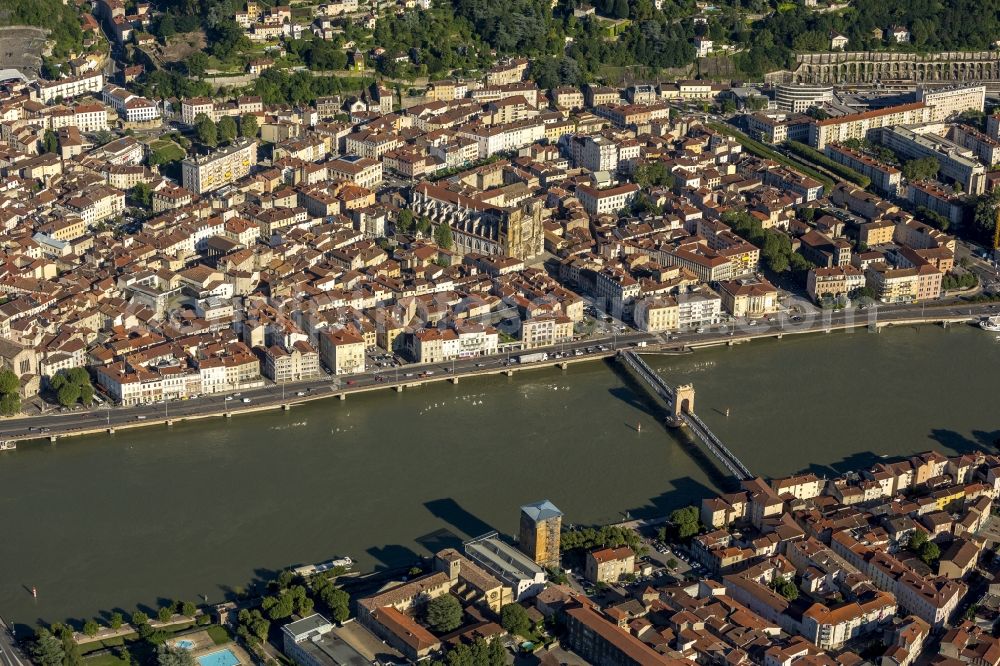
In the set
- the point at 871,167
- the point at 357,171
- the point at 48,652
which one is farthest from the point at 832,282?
the point at 48,652

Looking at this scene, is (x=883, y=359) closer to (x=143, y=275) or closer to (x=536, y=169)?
(x=536, y=169)

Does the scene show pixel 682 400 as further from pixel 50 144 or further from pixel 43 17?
pixel 43 17

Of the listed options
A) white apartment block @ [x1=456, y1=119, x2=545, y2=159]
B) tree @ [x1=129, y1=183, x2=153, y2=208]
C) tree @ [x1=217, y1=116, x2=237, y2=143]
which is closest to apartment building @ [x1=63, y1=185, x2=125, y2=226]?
tree @ [x1=129, y1=183, x2=153, y2=208]

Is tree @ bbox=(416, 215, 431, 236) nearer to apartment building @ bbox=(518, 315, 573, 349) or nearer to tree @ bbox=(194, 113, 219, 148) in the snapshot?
apartment building @ bbox=(518, 315, 573, 349)

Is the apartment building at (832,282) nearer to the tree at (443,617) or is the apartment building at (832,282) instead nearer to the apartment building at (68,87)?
the tree at (443,617)

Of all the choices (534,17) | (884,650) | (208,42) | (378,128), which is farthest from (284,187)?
(884,650)

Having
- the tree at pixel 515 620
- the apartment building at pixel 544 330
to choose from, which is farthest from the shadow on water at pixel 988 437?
the tree at pixel 515 620

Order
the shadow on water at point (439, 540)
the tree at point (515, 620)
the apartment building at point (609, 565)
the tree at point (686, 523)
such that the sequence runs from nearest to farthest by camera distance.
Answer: the tree at point (515, 620) < the apartment building at point (609, 565) < the shadow on water at point (439, 540) < the tree at point (686, 523)
